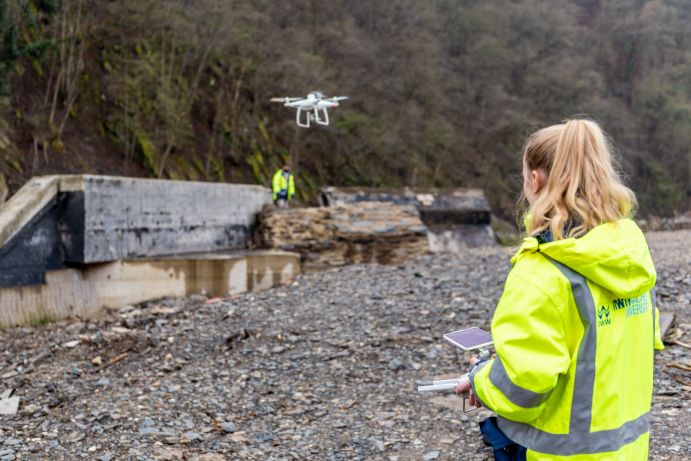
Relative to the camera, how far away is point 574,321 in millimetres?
1842

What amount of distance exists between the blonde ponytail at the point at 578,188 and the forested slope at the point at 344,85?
4.03 ft

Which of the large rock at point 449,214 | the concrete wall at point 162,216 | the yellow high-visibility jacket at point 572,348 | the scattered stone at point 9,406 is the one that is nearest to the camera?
the yellow high-visibility jacket at point 572,348

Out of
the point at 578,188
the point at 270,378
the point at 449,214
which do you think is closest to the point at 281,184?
the point at 449,214

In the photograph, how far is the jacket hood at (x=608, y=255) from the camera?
71.2 inches

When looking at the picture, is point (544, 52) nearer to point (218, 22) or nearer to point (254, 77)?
point (254, 77)

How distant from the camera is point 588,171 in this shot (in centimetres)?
191

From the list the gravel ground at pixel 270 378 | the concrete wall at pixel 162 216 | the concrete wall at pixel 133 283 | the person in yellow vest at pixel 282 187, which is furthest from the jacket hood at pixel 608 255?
the person in yellow vest at pixel 282 187

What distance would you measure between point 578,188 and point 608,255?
22 centimetres

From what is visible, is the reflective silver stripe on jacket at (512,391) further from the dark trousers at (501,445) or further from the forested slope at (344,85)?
the forested slope at (344,85)

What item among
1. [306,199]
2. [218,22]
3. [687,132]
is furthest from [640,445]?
[687,132]

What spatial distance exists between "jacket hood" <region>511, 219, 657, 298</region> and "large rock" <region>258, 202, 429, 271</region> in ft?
34.1

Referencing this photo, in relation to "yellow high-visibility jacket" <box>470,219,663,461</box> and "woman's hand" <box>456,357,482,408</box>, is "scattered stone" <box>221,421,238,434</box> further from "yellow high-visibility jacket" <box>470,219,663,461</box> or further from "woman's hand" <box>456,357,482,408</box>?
"yellow high-visibility jacket" <box>470,219,663,461</box>

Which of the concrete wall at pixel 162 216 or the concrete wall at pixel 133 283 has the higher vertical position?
the concrete wall at pixel 162 216

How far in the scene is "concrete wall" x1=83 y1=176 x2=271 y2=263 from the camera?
9148mm
